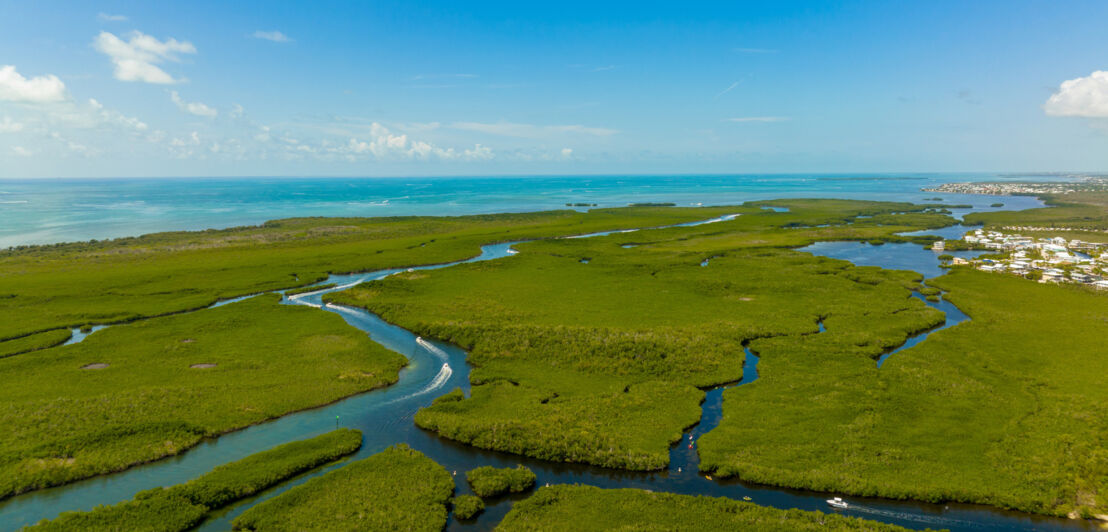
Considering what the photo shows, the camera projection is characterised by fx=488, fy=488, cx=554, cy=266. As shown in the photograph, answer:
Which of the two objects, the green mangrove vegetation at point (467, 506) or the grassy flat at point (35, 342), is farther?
the grassy flat at point (35, 342)

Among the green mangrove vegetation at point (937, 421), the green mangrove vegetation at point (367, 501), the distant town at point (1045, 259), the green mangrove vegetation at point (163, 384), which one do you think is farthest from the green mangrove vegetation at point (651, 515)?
the distant town at point (1045, 259)

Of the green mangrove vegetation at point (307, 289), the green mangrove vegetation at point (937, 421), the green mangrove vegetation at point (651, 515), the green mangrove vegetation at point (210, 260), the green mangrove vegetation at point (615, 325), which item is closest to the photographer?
the green mangrove vegetation at point (651, 515)

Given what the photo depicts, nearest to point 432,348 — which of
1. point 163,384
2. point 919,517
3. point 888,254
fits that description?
point 163,384

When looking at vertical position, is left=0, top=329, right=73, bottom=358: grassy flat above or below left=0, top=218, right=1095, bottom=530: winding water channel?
above

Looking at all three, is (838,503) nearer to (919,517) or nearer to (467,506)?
(919,517)

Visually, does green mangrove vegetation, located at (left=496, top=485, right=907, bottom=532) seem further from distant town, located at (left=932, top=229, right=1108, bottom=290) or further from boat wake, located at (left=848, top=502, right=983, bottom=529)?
distant town, located at (left=932, top=229, right=1108, bottom=290)

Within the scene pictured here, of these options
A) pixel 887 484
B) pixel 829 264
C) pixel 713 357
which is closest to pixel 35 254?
pixel 713 357

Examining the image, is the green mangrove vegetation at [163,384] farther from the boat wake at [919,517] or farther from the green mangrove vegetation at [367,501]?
the boat wake at [919,517]

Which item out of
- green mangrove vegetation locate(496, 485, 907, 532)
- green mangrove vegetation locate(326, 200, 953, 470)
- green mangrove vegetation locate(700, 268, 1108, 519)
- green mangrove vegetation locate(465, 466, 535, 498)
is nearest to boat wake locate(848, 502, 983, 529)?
green mangrove vegetation locate(700, 268, 1108, 519)
